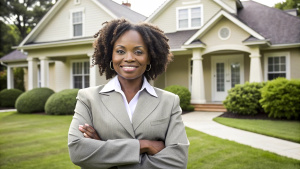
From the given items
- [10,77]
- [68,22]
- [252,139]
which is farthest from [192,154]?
[10,77]

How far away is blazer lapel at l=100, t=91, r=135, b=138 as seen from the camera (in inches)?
71.9

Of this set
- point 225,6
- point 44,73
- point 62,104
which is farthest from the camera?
point 44,73

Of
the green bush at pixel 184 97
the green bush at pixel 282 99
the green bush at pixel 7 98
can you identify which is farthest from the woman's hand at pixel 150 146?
the green bush at pixel 7 98

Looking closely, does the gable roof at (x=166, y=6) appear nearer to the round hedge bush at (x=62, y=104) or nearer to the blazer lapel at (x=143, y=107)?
the round hedge bush at (x=62, y=104)

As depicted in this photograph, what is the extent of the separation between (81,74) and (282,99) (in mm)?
11322

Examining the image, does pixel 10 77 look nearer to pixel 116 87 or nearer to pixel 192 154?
pixel 192 154

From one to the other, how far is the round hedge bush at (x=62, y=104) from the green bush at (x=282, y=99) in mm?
7631

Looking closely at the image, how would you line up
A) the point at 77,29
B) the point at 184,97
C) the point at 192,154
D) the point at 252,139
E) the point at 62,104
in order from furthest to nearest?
the point at 77,29
the point at 184,97
the point at 62,104
the point at 252,139
the point at 192,154

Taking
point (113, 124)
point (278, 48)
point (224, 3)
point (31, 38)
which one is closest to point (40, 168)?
point (113, 124)

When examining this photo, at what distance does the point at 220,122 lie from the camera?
894 centimetres

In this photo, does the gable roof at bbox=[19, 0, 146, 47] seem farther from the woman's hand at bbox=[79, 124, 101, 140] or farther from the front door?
the woman's hand at bbox=[79, 124, 101, 140]

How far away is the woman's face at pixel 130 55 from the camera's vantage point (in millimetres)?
1959

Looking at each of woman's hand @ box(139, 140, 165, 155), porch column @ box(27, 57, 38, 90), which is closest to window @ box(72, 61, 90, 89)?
porch column @ box(27, 57, 38, 90)

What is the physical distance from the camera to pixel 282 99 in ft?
30.1
